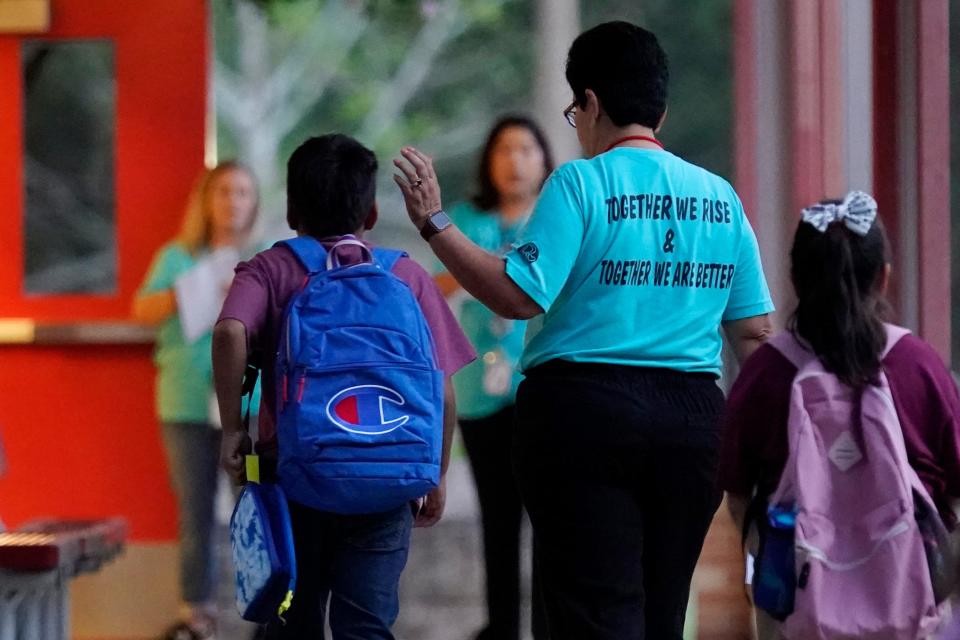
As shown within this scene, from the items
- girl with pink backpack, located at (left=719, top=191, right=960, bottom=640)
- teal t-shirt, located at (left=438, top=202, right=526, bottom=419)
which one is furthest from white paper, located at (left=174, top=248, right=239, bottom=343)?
girl with pink backpack, located at (left=719, top=191, right=960, bottom=640)

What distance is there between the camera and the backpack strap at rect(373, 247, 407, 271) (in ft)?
12.2

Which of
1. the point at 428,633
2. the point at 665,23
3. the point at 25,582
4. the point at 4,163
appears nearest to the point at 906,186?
the point at 665,23

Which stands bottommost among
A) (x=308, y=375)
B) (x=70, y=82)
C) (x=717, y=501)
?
(x=717, y=501)

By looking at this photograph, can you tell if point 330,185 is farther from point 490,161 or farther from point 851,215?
point 490,161

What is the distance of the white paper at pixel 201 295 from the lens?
6.58 metres

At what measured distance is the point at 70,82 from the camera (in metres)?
7.19

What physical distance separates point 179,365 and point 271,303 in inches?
122

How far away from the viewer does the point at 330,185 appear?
12.2ft

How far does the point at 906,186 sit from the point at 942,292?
460 millimetres

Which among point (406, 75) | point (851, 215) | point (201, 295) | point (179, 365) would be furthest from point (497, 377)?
point (406, 75)

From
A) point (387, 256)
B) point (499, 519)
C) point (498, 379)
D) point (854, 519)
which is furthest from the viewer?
point (499, 519)

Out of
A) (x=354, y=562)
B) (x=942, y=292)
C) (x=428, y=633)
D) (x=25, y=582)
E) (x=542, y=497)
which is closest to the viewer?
(x=542, y=497)

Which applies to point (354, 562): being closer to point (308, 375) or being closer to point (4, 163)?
point (308, 375)

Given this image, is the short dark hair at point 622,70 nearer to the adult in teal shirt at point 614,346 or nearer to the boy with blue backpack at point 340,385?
the adult in teal shirt at point 614,346
